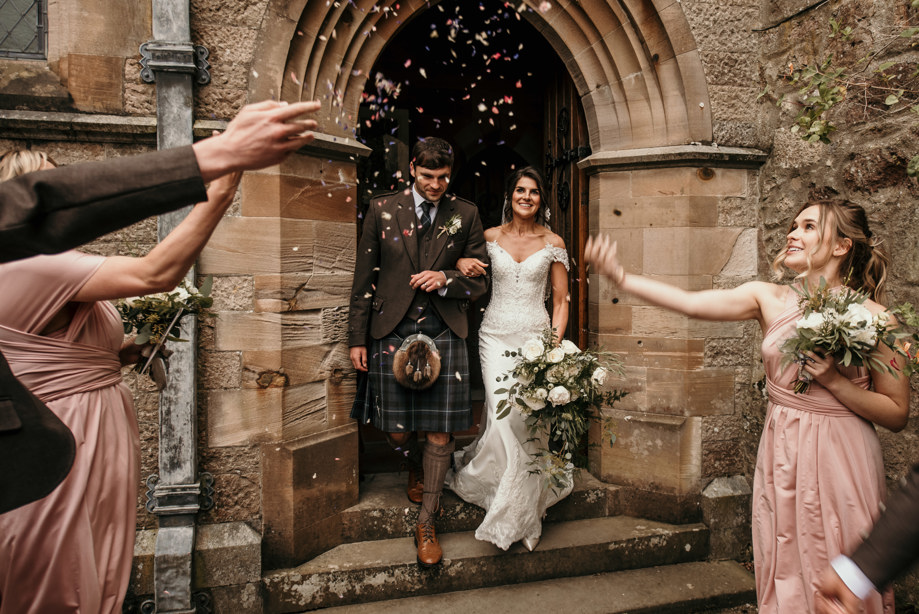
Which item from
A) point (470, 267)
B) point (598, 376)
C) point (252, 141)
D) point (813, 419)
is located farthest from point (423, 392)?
point (252, 141)

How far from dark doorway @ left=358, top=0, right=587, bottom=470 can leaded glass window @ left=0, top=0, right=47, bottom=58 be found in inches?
82.9

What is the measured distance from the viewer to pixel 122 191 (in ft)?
3.06

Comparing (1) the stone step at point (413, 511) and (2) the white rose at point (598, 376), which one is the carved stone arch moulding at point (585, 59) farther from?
(1) the stone step at point (413, 511)

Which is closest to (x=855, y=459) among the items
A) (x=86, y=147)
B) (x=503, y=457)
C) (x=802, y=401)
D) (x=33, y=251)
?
(x=802, y=401)

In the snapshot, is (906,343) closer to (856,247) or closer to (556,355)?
(856,247)

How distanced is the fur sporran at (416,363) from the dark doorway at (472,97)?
5.62 ft

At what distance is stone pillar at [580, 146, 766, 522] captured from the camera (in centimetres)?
364

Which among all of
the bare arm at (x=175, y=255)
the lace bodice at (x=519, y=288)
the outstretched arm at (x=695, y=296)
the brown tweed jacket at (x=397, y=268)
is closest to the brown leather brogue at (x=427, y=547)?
the brown tweed jacket at (x=397, y=268)

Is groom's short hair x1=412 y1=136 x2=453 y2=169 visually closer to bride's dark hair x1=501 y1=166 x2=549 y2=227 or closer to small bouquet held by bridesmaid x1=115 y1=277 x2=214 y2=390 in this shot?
bride's dark hair x1=501 y1=166 x2=549 y2=227

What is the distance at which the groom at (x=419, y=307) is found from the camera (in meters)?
3.29

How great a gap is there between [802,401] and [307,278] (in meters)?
2.50

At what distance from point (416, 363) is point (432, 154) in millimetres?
1184

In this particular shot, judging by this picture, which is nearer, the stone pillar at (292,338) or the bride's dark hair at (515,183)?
the stone pillar at (292,338)

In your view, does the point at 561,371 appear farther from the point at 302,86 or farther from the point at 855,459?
the point at 302,86
